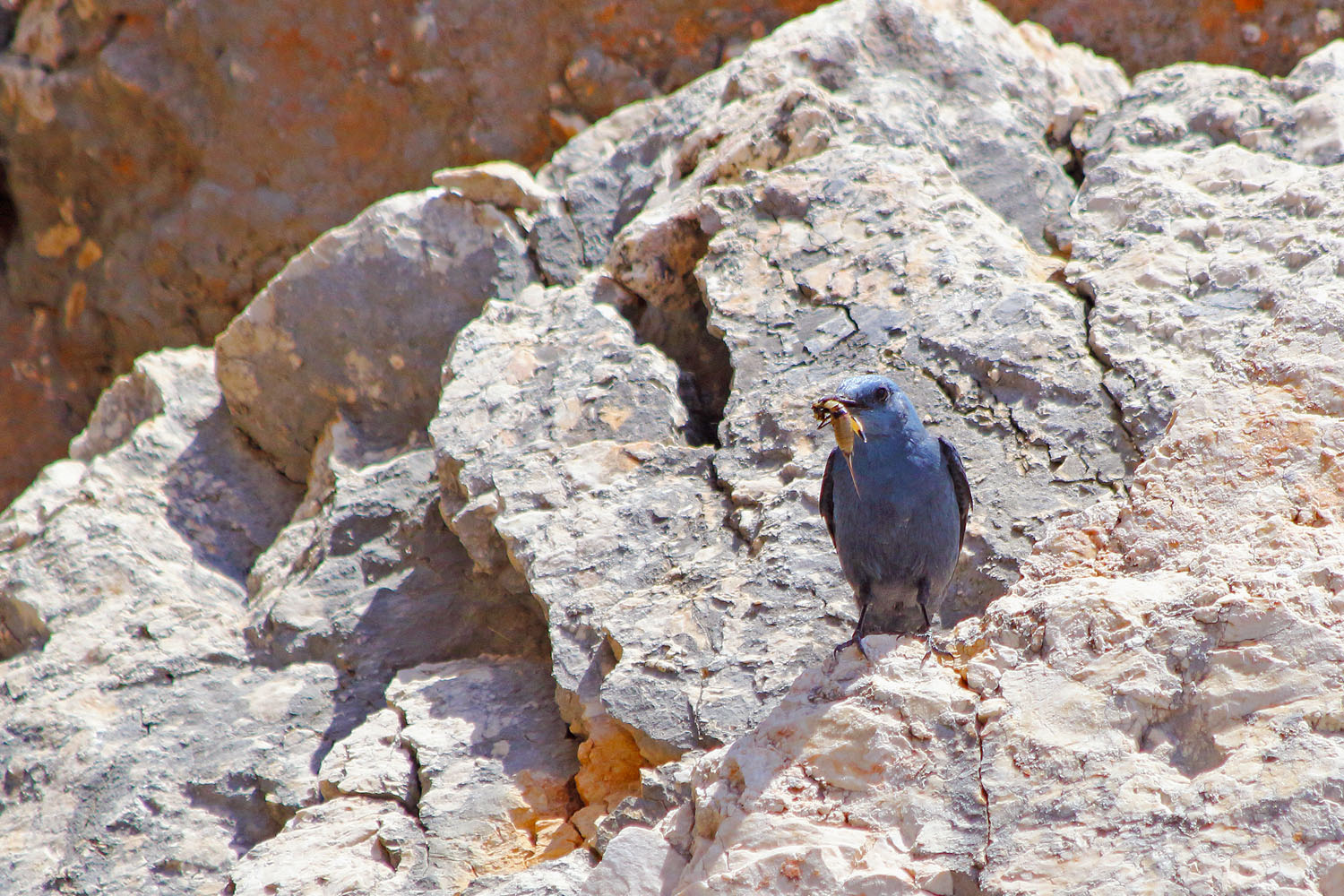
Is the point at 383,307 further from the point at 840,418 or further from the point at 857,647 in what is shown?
the point at 857,647

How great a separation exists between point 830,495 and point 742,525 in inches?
14.0

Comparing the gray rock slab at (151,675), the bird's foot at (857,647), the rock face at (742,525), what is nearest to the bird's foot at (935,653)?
the rock face at (742,525)

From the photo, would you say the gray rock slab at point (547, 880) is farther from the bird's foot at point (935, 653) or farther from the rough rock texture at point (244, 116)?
the rough rock texture at point (244, 116)

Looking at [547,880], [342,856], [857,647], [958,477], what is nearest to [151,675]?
[342,856]

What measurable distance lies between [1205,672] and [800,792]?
3.31 ft

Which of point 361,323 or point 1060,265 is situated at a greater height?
point 361,323

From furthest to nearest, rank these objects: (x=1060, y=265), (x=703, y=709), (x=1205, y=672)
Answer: (x=1060, y=265), (x=703, y=709), (x=1205, y=672)

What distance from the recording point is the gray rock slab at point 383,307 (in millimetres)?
4930

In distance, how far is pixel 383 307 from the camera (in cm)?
493

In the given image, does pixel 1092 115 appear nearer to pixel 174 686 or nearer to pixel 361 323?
pixel 361 323

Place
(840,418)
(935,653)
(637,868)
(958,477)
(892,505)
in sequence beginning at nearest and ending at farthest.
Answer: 1. (637,868)
2. (935,653)
3. (840,418)
4. (892,505)
5. (958,477)

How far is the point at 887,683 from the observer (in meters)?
2.81

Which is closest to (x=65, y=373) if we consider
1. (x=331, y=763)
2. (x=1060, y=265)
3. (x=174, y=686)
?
(x=174, y=686)

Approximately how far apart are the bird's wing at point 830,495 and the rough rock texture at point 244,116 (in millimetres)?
4087
